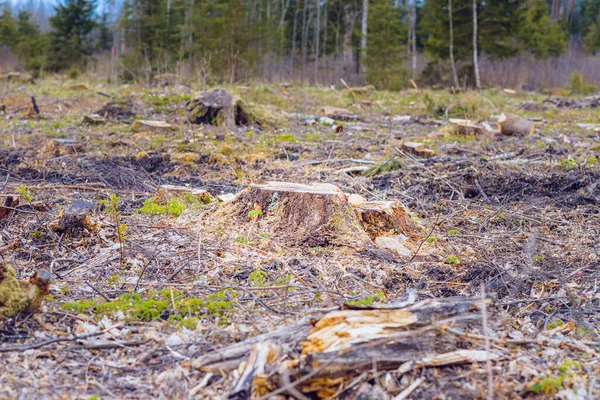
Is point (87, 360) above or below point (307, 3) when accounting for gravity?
below

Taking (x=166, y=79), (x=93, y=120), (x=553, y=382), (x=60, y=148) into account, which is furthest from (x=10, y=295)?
(x=166, y=79)

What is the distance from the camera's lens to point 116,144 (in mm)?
7801

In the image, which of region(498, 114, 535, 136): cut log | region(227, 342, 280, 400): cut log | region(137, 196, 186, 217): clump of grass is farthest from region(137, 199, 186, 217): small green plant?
region(498, 114, 535, 136): cut log

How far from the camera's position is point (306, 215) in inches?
163

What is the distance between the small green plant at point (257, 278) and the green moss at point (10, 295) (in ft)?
4.17

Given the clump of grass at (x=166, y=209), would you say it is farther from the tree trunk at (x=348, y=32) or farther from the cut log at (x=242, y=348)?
the tree trunk at (x=348, y=32)

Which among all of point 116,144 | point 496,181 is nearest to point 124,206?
point 116,144

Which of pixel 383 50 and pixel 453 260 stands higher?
pixel 383 50

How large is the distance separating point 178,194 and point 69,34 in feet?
66.3

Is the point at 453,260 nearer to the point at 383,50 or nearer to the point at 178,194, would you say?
the point at 178,194

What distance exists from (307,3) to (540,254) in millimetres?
26398

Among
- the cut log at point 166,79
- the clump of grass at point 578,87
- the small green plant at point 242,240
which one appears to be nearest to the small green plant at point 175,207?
the small green plant at point 242,240

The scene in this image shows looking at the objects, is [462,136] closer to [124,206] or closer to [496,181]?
[496,181]

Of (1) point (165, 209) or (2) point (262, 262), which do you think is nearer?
(2) point (262, 262)
